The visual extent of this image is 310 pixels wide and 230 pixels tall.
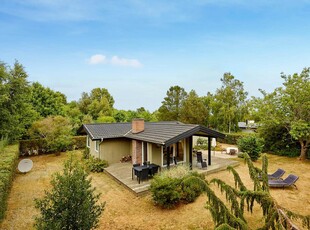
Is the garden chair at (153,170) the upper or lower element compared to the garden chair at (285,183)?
upper

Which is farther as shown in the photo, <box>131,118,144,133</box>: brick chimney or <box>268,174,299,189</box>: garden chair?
<box>131,118,144,133</box>: brick chimney

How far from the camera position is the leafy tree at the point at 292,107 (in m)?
14.5

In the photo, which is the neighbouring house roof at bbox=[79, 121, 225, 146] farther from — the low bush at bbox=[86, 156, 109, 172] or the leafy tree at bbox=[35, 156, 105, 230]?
the leafy tree at bbox=[35, 156, 105, 230]

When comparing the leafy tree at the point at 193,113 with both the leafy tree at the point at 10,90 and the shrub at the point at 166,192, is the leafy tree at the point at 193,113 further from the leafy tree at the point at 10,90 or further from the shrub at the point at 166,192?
the shrub at the point at 166,192

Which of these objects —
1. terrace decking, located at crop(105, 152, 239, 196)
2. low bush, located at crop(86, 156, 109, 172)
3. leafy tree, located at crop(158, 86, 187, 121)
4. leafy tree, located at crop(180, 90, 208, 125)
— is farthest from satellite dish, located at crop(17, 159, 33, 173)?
leafy tree, located at crop(158, 86, 187, 121)

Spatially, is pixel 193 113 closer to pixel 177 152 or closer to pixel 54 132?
pixel 177 152

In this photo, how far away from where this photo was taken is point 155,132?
44.2 feet

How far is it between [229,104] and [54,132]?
31732mm

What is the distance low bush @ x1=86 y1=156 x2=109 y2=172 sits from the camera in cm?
1396

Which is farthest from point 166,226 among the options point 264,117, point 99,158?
point 264,117

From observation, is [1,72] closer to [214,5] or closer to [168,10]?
[168,10]

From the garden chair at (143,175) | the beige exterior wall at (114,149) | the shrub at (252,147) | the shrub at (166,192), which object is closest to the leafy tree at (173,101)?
the beige exterior wall at (114,149)

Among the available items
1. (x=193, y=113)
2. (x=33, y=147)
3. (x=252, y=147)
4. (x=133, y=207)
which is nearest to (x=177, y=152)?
(x=133, y=207)

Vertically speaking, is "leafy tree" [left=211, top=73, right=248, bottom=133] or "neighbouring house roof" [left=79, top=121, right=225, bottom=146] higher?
"leafy tree" [left=211, top=73, right=248, bottom=133]
